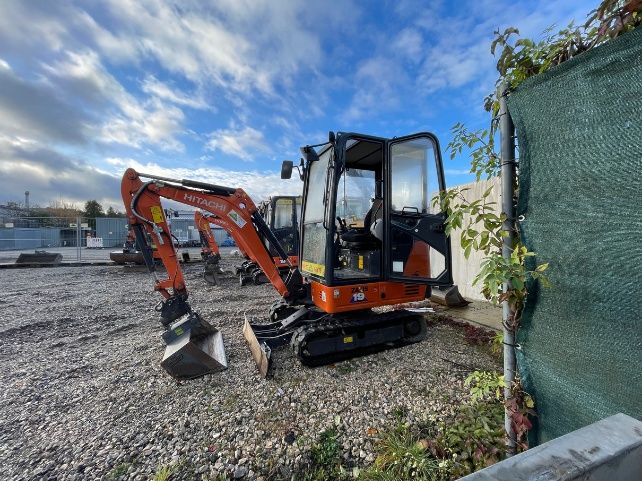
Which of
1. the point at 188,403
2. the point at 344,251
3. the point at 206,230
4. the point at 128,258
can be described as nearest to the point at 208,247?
the point at 206,230

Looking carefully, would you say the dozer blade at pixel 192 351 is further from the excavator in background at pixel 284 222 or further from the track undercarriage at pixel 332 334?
the excavator in background at pixel 284 222

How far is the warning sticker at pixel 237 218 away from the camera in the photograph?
197 inches

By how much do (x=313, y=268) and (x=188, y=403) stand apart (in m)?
2.10

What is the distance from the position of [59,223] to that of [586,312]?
3939 cm

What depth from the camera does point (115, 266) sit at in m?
14.3

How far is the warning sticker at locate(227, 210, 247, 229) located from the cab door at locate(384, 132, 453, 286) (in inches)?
95.8

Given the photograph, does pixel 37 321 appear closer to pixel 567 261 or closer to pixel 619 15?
pixel 567 261

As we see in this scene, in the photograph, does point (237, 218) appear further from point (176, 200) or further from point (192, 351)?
point (192, 351)

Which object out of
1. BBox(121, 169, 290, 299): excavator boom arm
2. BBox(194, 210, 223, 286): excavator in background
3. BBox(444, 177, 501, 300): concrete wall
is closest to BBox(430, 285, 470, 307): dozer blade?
BBox(444, 177, 501, 300): concrete wall

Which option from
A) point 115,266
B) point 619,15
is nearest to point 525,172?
point 619,15

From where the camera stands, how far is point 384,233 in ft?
Answer: 13.0

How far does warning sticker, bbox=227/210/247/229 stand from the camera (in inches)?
197

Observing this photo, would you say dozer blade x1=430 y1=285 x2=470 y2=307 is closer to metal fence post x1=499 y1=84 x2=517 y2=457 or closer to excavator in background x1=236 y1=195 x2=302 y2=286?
metal fence post x1=499 y1=84 x2=517 y2=457

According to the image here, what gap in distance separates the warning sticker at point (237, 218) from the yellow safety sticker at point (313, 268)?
127 cm
